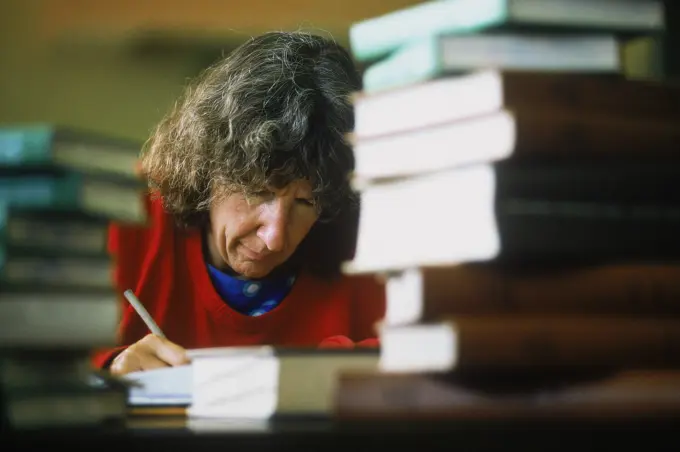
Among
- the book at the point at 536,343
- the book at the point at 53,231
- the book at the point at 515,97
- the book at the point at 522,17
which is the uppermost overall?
the book at the point at 522,17

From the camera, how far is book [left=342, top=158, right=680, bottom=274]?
75 centimetres

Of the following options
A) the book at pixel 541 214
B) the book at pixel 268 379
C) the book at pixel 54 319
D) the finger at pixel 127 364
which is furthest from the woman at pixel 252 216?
the book at pixel 541 214

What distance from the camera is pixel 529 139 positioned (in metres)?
0.75

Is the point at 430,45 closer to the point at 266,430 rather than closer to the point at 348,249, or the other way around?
the point at 266,430

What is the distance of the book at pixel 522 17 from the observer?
0.80m

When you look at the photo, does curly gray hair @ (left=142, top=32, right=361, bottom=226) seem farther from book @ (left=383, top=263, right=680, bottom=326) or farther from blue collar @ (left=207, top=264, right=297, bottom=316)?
book @ (left=383, top=263, right=680, bottom=326)

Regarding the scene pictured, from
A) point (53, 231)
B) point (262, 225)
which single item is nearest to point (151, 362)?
point (262, 225)

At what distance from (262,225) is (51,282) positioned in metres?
0.82

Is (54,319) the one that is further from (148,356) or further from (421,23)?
(148,356)

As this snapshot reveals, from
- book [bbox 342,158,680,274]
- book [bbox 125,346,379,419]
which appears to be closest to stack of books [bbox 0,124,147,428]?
book [bbox 125,346,379,419]

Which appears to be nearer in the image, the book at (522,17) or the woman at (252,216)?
the book at (522,17)

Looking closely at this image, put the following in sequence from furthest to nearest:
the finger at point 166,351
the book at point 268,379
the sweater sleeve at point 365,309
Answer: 1. the sweater sleeve at point 365,309
2. the finger at point 166,351
3. the book at point 268,379

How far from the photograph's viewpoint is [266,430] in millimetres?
699

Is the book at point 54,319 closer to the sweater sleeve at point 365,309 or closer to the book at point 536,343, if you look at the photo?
the book at point 536,343
